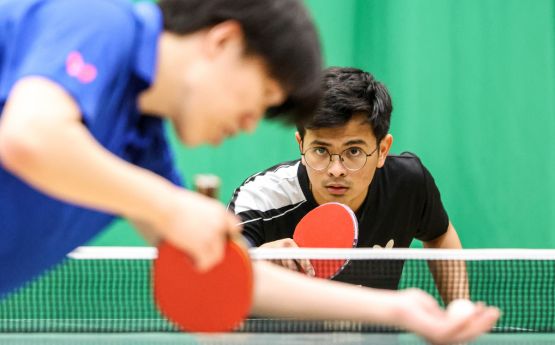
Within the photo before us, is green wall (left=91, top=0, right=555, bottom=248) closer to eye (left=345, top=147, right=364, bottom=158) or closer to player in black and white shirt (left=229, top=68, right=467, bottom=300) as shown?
player in black and white shirt (left=229, top=68, right=467, bottom=300)

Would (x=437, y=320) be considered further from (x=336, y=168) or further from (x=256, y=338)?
(x=336, y=168)

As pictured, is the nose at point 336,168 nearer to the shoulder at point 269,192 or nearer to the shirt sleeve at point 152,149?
the shoulder at point 269,192

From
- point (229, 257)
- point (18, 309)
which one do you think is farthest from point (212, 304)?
point (18, 309)

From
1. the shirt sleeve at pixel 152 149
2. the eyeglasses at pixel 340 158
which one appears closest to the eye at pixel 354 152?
the eyeglasses at pixel 340 158

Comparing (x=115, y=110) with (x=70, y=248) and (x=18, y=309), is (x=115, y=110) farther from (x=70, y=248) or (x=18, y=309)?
(x=18, y=309)

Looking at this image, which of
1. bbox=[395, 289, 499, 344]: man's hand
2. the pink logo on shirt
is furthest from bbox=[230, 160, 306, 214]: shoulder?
the pink logo on shirt

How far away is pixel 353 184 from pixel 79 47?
2.31 m

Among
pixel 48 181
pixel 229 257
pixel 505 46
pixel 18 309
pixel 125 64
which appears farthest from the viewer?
pixel 505 46

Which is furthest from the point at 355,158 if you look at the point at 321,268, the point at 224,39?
the point at 224,39

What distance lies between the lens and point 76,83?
1212 millimetres

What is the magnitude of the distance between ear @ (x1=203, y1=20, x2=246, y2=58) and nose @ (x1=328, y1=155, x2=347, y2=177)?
201 centimetres

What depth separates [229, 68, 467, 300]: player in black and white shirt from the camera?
3451 millimetres

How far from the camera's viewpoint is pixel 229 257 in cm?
148

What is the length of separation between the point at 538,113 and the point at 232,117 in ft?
11.0
